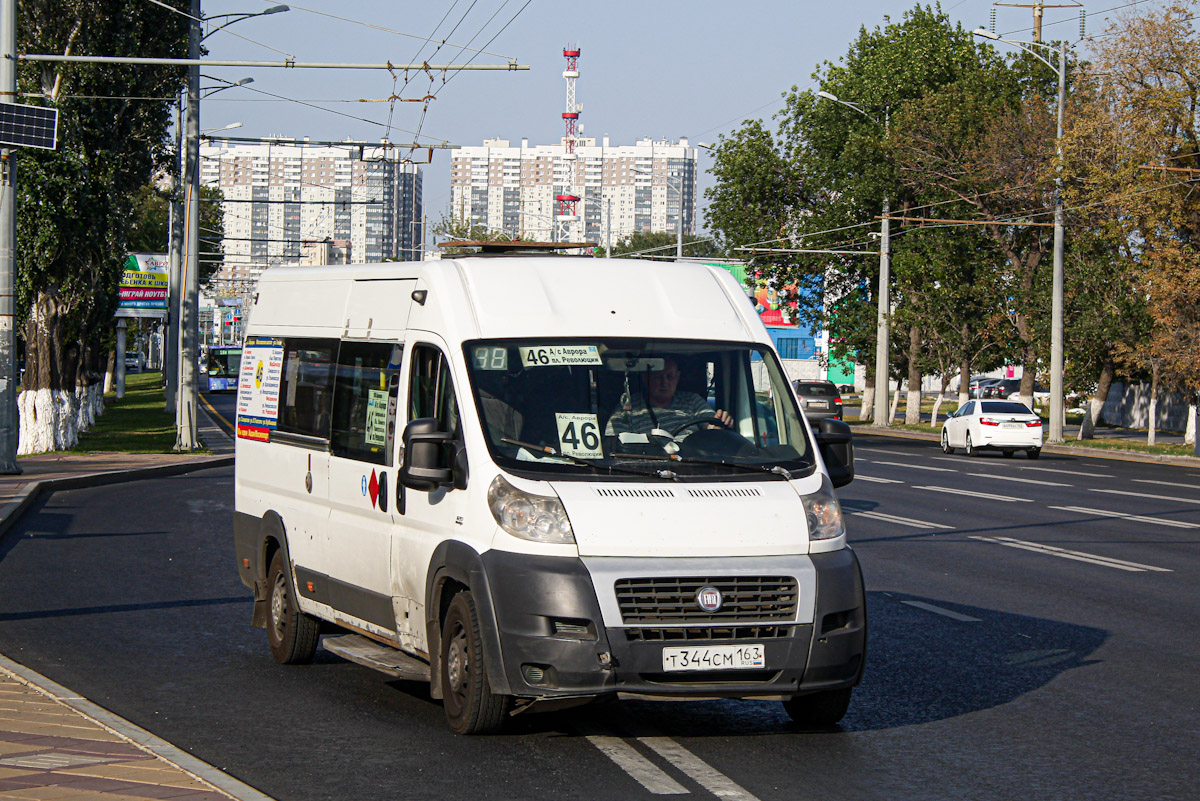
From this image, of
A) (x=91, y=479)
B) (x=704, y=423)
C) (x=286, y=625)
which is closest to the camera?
(x=704, y=423)

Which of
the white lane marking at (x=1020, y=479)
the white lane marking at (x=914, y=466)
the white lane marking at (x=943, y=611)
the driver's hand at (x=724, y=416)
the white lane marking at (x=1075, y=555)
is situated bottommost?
the white lane marking at (x=914, y=466)

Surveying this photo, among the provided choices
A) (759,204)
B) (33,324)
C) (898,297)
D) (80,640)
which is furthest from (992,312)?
(80,640)

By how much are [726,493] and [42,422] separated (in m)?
27.7

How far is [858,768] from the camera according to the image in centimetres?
645

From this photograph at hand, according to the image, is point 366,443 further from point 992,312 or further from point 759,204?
point 759,204

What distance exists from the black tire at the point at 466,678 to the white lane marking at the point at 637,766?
48 centimetres

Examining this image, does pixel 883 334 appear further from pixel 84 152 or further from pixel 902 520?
pixel 902 520

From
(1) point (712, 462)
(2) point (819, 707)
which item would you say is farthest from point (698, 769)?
(1) point (712, 462)

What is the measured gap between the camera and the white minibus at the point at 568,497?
646cm

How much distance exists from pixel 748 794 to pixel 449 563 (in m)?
1.75

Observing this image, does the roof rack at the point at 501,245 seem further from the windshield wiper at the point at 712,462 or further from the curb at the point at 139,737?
the curb at the point at 139,737

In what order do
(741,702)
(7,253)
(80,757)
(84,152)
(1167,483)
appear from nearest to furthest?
(80,757) → (741,702) → (7,253) → (1167,483) → (84,152)

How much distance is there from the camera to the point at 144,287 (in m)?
53.8

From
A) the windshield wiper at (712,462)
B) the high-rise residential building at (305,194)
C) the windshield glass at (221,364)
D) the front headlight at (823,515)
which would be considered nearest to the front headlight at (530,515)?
the windshield wiper at (712,462)
